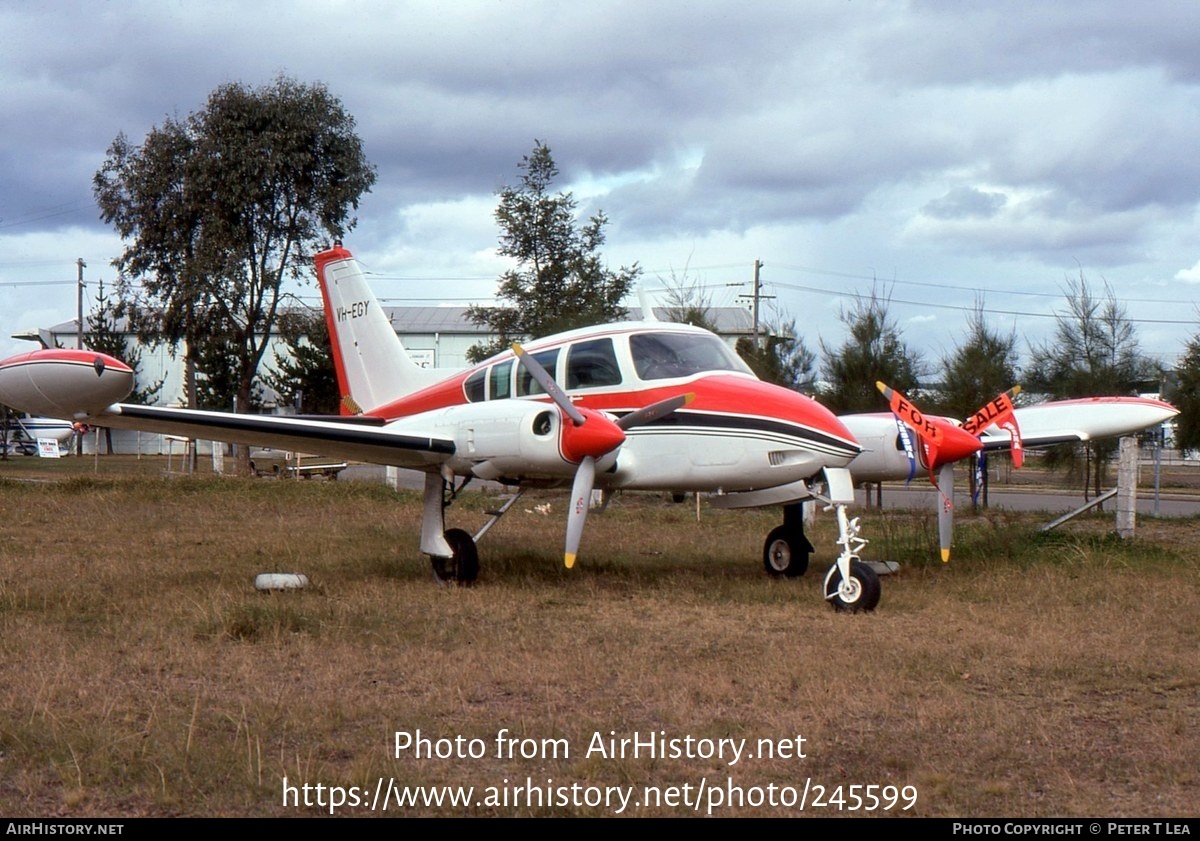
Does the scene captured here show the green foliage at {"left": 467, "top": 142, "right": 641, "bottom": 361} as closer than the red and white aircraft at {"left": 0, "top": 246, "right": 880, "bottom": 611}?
No

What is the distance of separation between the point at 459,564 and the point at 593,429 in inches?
91.2

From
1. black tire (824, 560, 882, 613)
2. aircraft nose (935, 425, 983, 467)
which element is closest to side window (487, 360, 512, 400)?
black tire (824, 560, 882, 613)

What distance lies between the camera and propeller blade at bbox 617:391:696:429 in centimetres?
1016

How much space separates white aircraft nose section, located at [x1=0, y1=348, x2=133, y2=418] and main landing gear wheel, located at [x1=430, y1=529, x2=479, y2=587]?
3.53m

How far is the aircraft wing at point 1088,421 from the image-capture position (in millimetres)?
12641

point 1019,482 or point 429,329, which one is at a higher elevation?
point 429,329

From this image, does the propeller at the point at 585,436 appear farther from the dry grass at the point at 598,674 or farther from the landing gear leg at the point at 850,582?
the landing gear leg at the point at 850,582

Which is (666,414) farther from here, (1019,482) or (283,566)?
(1019,482)

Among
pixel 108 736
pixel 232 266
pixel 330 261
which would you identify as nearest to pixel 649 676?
pixel 108 736

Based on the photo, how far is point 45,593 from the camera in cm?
1004

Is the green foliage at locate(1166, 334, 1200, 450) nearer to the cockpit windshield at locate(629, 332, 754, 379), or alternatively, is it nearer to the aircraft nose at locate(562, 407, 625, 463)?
the cockpit windshield at locate(629, 332, 754, 379)

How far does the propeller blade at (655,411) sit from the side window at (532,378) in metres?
1.12

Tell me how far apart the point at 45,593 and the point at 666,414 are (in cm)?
588

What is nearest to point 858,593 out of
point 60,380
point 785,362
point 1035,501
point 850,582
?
point 850,582
